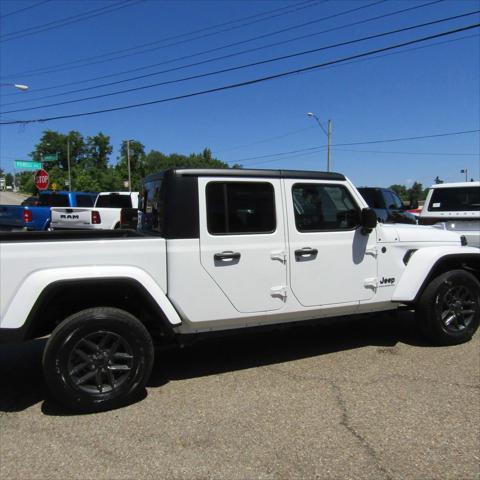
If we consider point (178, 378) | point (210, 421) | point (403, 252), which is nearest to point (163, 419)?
point (210, 421)

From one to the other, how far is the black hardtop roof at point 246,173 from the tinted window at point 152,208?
9cm

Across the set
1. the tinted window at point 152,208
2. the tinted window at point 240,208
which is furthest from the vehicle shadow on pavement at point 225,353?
the tinted window at point 152,208

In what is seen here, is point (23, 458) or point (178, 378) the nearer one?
point (23, 458)

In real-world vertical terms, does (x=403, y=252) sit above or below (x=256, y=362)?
above

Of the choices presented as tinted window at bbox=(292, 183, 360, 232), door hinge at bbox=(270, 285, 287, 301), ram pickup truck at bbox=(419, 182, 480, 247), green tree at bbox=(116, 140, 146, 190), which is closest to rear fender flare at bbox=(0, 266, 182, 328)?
door hinge at bbox=(270, 285, 287, 301)

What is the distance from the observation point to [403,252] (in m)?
4.90

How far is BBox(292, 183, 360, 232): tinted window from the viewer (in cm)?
439

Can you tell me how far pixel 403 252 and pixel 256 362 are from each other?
6.12 feet

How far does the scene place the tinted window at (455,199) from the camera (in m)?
8.46

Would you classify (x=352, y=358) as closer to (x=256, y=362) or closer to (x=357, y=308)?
(x=357, y=308)

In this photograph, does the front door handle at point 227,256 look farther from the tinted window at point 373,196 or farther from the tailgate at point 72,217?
the tinted window at point 373,196

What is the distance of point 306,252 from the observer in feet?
14.2

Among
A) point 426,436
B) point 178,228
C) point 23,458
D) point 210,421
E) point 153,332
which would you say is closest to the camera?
point 23,458

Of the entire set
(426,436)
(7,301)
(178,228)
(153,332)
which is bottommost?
(426,436)
